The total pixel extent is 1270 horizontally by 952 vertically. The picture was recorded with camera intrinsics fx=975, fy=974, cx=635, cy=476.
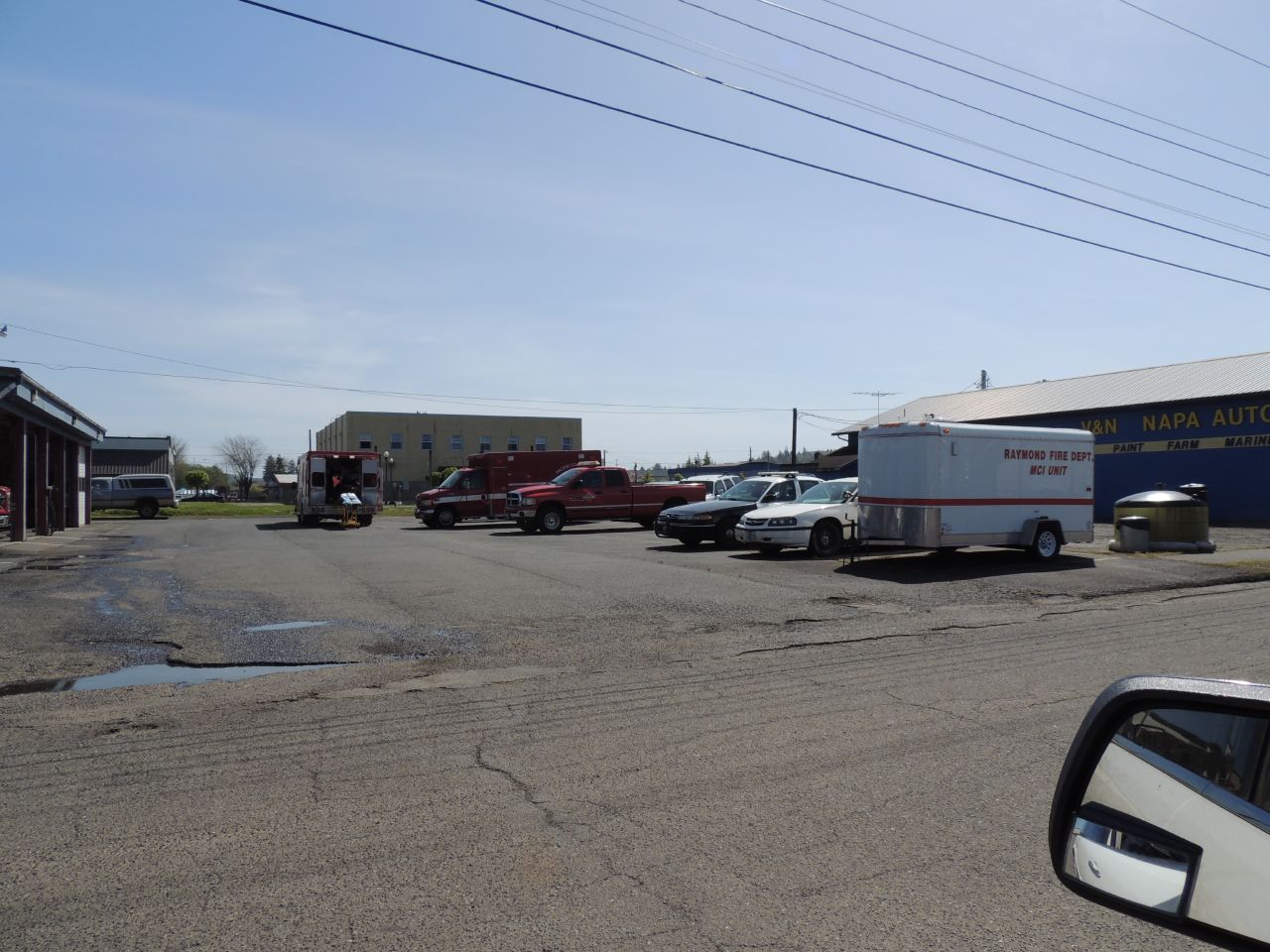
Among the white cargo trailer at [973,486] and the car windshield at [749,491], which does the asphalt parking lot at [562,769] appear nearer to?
the white cargo trailer at [973,486]

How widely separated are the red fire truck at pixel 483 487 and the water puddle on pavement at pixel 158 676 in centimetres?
2750

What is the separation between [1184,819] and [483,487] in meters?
36.1

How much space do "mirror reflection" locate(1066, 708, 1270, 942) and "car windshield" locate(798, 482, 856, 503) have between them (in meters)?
18.3

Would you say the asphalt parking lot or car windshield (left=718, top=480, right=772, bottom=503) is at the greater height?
car windshield (left=718, top=480, right=772, bottom=503)

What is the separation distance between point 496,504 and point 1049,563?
2280 centimetres

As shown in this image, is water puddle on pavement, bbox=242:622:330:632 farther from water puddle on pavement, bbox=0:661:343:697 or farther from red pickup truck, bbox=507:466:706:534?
red pickup truck, bbox=507:466:706:534

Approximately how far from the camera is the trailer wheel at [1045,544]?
62.3 ft

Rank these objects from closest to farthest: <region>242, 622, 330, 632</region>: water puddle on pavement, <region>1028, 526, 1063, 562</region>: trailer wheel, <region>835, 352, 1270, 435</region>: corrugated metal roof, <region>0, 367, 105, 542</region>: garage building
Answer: <region>242, 622, 330, 632</region>: water puddle on pavement, <region>1028, 526, 1063, 562</region>: trailer wheel, <region>0, 367, 105, 542</region>: garage building, <region>835, 352, 1270, 435</region>: corrugated metal roof

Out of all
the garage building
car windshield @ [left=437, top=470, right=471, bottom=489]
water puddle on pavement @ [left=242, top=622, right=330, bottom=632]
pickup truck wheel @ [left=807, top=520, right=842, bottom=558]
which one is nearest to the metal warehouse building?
Result: pickup truck wheel @ [left=807, top=520, right=842, bottom=558]

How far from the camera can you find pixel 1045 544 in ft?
Result: 63.0

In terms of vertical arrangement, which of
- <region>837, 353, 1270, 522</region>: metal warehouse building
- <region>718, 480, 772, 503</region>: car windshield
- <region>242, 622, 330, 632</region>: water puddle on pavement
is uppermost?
<region>837, 353, 1270, 522</region>: metal warehouse building

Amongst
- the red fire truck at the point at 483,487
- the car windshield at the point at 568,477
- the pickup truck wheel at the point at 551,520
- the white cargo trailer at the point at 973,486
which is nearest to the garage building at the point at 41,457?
the red fire truck at the point at 483,487

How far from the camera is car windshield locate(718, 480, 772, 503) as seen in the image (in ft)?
A: 74.5

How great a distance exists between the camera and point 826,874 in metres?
4.23
